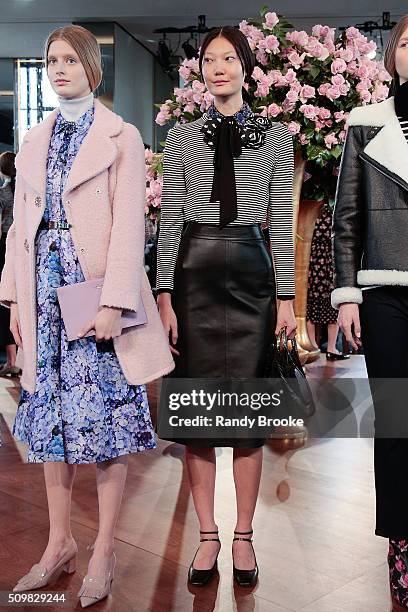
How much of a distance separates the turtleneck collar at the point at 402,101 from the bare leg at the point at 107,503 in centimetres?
120

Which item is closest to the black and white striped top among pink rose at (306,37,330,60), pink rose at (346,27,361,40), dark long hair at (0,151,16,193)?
pink rose at (306,37,330,60)

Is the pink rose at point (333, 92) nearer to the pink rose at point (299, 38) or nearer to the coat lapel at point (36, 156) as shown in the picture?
the pink rose at point (299, 38)

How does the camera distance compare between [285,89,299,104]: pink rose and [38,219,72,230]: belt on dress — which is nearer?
[38,219,72,230]: belt on dress

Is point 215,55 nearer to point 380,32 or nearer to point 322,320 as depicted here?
point 322,320

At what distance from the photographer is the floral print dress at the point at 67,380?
81.4 inches

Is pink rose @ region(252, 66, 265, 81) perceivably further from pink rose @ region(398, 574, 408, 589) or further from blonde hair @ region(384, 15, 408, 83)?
pink rose @ region(398, 574, 408, 589)

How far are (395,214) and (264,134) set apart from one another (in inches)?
19.6

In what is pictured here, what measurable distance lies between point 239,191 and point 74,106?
51 centimetres

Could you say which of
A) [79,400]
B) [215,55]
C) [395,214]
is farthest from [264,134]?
[79,400]

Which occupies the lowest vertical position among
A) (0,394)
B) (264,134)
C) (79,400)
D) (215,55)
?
(0,394)

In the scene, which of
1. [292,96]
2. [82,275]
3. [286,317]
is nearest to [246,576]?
[286,317]

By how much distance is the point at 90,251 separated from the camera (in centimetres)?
206

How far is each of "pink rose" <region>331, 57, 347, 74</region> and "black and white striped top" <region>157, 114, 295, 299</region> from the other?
125cm

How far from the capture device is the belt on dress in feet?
6.82
